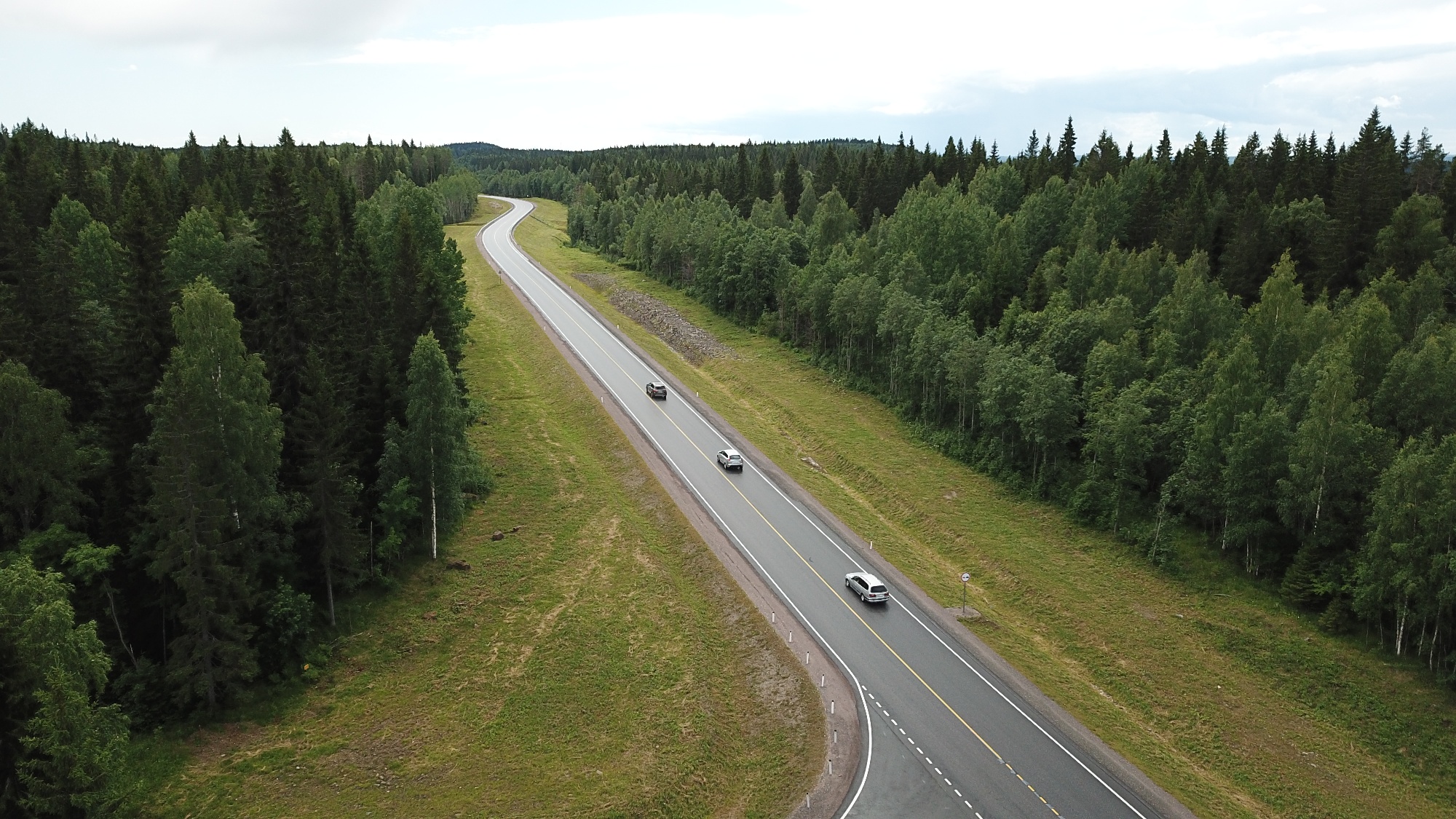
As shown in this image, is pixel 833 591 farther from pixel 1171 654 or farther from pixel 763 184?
pixel 763 184

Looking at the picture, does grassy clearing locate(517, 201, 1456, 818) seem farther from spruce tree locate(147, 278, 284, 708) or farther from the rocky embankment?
spruce tree locate(147, 278, 284, 708)

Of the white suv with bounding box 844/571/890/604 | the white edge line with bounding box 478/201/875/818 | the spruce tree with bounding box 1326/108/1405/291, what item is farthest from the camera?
the spruce tree with bounding box 1326/108/1405/291

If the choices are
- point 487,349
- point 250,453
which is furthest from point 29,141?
point 250,453

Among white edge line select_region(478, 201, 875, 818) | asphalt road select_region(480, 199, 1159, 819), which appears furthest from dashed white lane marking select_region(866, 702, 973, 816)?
white edge line select_region(478, 201, 875, 818)

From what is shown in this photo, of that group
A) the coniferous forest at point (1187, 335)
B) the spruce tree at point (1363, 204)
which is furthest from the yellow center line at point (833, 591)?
the spruce tree at point (1363, 204)

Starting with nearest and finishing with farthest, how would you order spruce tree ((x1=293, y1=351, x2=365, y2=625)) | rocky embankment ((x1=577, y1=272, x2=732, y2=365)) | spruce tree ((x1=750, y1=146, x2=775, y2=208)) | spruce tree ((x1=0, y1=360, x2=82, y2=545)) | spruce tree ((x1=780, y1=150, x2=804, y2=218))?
spruce tree ((x1=0, y1=360, x2=82, y2=545)), spruce tree ((x1=293, y1=351, x2=365, y2=625)), rocky embankment ((x1=577, y1=272, x2=732, y2=365)), spruce tree ((x1=780, y1=150, x2=804, y2=218)), spruce tree ((x1=750, y1=146, x2=775, y2=208))

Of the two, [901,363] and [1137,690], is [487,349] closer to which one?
[901,363]
